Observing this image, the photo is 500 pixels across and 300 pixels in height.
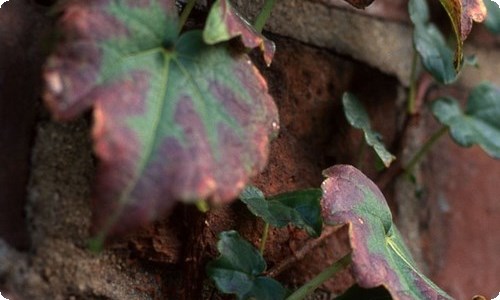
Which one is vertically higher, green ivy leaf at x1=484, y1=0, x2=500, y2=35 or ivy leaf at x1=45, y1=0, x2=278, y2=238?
ivy leaf at x1=45, y1=0, x2=278, y2=238

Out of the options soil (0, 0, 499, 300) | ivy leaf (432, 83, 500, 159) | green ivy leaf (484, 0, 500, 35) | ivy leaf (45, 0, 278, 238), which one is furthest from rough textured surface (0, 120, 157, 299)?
green ivy leaf (484, 0, 500, 35)

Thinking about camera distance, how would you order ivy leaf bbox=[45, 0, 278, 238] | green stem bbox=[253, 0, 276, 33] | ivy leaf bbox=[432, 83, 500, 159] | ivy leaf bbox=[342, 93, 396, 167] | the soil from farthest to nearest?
ivy leaf bbox=[432, 83, 500, 159], ivy leaf bbox=[342, 93, 396, 167], green stem bbox=[253, 0, 276, 33], the soil, ivy leaf bbox=[45, 0, 278, 238]

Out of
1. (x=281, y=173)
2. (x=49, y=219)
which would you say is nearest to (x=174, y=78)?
(x=49, y=219)

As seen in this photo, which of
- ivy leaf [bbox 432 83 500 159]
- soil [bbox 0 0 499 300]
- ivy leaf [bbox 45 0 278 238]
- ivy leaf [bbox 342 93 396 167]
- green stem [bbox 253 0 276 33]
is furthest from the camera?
ivy leaf [bbox 432 83 500 159]

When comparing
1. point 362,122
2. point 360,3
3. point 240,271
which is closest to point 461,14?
point 360,3

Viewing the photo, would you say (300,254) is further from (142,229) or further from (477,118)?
(477,118)

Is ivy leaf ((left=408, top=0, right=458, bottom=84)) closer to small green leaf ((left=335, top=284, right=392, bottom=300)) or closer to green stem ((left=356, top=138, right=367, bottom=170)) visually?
green stem ((left=356, top=138, right=367, bottom=170))

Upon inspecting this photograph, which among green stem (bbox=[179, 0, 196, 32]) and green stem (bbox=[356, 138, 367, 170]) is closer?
green stem (bbox=[179, 0, 196, 32])

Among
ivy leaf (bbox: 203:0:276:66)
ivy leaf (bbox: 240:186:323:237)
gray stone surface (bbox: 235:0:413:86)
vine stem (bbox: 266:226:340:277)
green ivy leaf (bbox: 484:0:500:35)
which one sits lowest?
vine stem (bbox: 266:226:340:277)

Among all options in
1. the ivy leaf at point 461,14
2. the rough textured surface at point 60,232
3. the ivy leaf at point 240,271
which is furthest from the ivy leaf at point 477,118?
the rough textured surface at point 60,232
